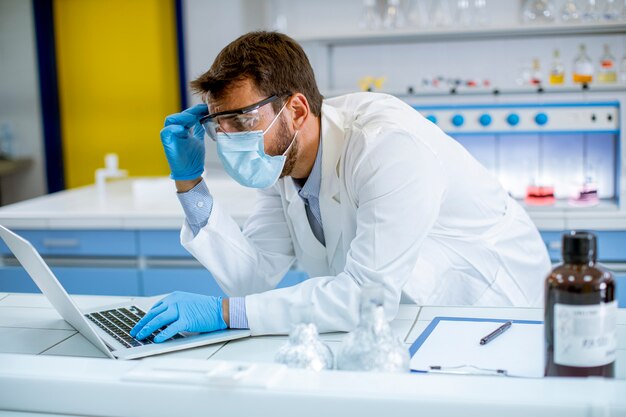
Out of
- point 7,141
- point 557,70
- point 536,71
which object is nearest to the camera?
point 557,70

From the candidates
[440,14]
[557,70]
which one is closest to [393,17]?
[440,14]

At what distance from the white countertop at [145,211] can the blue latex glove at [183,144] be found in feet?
3.46

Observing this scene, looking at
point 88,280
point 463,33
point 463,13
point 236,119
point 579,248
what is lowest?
point 88,280

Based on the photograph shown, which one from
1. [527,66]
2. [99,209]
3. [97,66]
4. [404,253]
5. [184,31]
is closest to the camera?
[404,253]

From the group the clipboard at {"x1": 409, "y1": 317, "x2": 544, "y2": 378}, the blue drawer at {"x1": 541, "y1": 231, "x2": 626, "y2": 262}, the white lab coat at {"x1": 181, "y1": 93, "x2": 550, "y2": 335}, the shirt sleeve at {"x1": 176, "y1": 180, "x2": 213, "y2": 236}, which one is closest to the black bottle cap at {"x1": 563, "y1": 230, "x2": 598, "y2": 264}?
the clipboard at {"x1": 409, "y1": 317, "x2": 544, "y2": 378}

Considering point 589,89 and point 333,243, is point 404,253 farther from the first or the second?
point 589,89

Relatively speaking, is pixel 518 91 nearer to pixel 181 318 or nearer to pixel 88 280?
pixel 88 280

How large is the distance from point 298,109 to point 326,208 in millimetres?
244

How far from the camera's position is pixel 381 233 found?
1.47 metres

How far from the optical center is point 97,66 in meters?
4.36

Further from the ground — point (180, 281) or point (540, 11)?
point (540, 11)

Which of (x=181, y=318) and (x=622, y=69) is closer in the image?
(x=181, y=318)

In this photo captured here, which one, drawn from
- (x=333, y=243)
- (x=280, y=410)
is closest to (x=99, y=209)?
(x=333, y=243)

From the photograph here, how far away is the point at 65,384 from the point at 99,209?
2.34 meters
